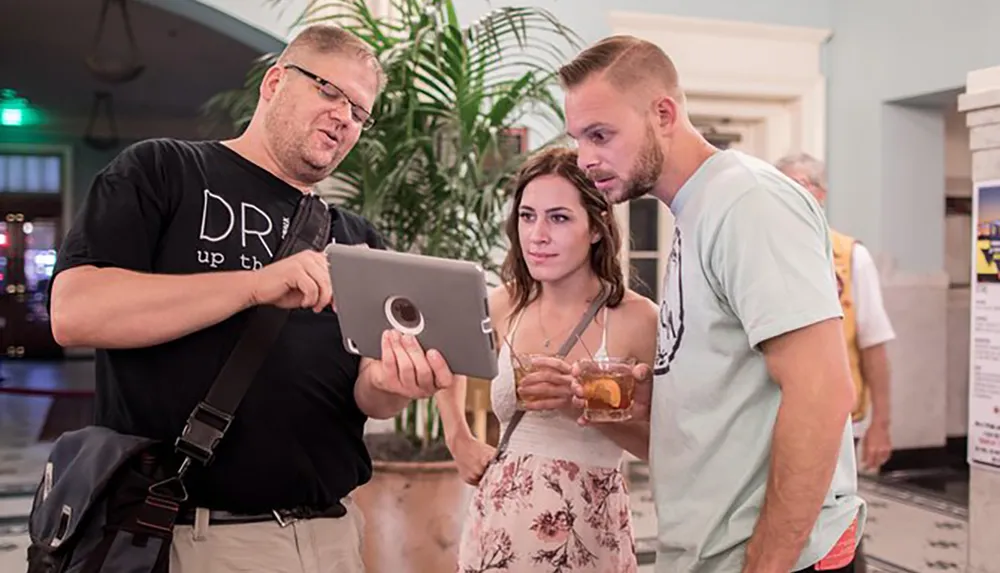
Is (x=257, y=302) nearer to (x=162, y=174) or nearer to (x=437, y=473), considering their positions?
(x=162, y=174)

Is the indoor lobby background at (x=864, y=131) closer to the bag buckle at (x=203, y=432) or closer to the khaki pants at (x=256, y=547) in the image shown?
the khaki pants at (x=256, y=547)

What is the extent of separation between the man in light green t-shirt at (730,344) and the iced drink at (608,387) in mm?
129

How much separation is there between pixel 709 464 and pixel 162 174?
3.22 ft

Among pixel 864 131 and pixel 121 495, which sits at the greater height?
pixel 864 131

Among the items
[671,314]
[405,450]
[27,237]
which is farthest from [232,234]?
[27,237]

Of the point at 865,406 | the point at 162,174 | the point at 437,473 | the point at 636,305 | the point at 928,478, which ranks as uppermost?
the point at 162,174

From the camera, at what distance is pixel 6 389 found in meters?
8.98

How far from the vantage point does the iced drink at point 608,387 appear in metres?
1.64

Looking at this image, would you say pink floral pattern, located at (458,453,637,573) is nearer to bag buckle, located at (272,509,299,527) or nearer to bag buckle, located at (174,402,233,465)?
bag buckle, located at (272,509,299,527)

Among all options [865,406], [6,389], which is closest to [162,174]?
[865,406]

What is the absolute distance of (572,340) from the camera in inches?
75.9

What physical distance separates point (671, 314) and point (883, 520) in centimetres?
377

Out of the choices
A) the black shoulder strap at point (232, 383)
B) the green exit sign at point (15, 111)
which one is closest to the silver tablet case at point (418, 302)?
the black shoulder strap at point (232, 383)

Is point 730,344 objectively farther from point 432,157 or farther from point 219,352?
point 432,157
